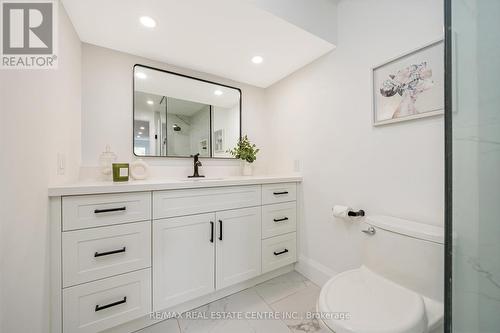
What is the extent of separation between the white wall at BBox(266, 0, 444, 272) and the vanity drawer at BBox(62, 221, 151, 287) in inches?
52.7

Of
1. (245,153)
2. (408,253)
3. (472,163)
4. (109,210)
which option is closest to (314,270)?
(408,253)

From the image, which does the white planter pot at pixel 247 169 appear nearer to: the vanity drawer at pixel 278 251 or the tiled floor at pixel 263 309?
the vanity drawer at pixel 278 251

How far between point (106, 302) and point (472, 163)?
5.81ft

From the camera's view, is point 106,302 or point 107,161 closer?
point 106,302

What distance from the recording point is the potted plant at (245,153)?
6.84 ft

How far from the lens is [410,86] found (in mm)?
1131

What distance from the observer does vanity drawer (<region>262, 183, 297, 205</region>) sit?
1.64m

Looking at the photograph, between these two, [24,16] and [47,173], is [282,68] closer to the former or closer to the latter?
[24,16]

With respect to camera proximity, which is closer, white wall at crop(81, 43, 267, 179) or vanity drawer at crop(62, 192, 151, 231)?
vanity drawer at crop(62, 192, 151, 231)

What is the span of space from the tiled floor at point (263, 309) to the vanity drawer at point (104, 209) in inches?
29.5

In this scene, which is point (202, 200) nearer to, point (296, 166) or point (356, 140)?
point (296, 166)

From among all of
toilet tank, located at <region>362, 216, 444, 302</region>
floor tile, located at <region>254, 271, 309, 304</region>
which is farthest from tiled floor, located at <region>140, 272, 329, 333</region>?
toilet tank, located at <region>362, 216, 444, 302</region>

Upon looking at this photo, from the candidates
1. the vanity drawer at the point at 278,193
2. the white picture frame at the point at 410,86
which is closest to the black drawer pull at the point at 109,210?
the vanity drawer at the point at 278,193

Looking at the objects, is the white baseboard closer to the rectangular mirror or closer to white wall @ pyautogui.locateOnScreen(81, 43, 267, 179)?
the rectangular mirror
